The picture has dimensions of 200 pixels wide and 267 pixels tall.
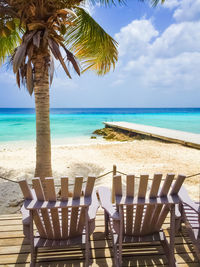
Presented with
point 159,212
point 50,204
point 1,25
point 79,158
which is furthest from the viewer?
point 79,158

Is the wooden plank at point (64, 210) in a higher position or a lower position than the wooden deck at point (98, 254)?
higher

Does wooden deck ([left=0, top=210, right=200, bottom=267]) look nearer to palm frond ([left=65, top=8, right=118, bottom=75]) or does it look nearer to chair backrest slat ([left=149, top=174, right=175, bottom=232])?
chair backrest slat ([left=149, top=174, right=175, bottom=232])

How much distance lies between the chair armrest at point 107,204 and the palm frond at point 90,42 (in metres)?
4.08

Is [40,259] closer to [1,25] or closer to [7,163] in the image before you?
[1,25]

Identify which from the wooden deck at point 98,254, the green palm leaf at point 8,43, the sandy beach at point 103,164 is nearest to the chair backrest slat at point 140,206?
the wooden deck at point 98,254

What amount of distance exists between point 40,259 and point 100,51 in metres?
5.17

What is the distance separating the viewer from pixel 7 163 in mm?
8570

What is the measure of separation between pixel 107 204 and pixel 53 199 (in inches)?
23.1

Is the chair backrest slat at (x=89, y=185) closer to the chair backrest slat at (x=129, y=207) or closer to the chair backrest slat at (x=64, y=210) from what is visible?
the chair backrest slat at (x=64, y=210)

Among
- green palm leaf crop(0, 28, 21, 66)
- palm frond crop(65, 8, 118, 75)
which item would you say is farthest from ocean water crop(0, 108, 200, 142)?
palm frond crop(65, 8, 118, 75)

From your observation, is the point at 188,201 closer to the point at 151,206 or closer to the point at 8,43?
the point at 151,206

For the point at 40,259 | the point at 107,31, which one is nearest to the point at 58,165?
the point at 107,31

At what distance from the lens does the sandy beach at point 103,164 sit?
19.5ft

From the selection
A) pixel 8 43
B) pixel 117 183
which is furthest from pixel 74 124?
pixel 117 183
